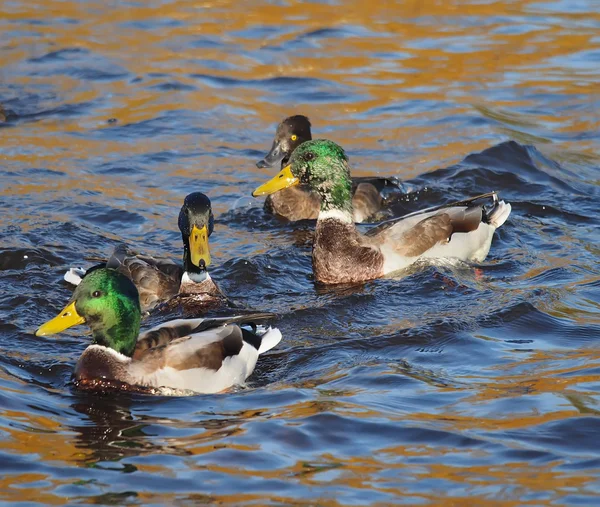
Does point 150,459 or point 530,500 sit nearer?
point 530,500

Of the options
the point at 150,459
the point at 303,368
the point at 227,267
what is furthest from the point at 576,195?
the point at 150,459

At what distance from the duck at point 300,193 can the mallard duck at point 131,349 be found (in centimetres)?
437

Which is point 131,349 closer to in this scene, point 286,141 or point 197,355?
point 197,355

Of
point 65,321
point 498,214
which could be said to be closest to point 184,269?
point 65,321

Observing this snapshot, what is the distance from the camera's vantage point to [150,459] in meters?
6.30

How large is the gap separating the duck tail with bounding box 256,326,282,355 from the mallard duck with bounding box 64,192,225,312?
105 cm

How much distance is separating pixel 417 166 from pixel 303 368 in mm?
5415

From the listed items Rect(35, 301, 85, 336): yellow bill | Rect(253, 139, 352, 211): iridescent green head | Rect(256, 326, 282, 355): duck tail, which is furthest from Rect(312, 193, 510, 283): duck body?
Rect(35, 301, 85, 336): yellow bill

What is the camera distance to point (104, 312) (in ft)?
24.4

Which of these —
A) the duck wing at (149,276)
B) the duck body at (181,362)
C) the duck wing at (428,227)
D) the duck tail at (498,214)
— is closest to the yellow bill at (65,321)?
the duck body at (181,362)

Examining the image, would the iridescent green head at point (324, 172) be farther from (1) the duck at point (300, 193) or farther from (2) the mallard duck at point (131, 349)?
(2) the mallard duck at point (131, 349)

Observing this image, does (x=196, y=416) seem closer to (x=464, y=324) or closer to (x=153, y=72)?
(x=464, y=324)

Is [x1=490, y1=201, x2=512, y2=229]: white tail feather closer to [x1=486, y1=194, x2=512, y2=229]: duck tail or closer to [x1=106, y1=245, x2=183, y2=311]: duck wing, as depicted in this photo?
[x1=486, y1=194, x2=512, y2=229]: duck tail

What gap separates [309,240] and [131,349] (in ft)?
13.5
